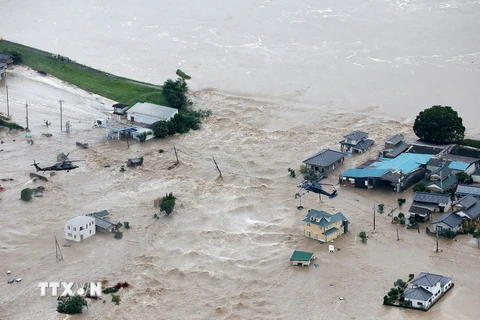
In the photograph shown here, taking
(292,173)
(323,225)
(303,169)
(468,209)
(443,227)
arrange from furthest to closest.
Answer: (303,169), (292,173), (468,209), (443,227), (323,225)

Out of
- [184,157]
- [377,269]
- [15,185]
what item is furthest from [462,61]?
[15,185]

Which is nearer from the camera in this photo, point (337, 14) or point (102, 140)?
point (102, 140)

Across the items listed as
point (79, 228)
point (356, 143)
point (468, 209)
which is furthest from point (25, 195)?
point (468, 209)

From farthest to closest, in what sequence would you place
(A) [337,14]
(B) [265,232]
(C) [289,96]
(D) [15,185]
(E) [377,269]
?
1. (A) [337,14]
2. (C) [289,96]
3. (D) [15,185]
4. (B) [265,232]
5. (E) [377,269]

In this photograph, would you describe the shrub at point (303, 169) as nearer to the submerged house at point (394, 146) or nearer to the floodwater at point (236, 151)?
the floodwater at point (236, 151)

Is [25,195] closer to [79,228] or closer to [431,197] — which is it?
[79,228]

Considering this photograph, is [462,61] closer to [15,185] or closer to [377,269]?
[377,269]

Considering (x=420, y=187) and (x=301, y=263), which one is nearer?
(x=301, y=263)
